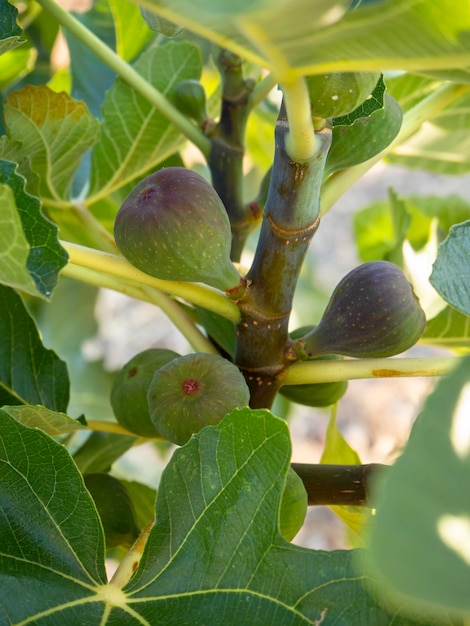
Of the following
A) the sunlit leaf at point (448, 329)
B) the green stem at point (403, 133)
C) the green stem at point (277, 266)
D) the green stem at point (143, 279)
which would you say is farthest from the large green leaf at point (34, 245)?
the sunlit leaf at point (448, 329)

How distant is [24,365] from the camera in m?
0.78

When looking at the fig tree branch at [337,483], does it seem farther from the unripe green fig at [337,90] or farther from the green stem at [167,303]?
the unripe green fig at [337,90]

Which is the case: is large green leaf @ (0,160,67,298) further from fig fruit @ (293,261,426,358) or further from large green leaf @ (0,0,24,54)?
fig fruit @ (293,261,426,358)

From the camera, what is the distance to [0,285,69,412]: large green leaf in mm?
776

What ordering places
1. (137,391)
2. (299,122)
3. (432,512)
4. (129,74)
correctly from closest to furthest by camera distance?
(432,512) < (299,122) < (137,391) < (129,74)

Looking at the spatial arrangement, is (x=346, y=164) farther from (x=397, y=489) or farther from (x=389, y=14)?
(x=397, y=489)

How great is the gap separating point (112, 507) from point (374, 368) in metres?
0.26

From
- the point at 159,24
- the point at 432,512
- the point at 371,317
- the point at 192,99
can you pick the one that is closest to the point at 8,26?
the point at 159,24

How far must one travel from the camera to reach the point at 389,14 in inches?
15.1

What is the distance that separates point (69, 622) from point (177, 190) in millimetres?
298

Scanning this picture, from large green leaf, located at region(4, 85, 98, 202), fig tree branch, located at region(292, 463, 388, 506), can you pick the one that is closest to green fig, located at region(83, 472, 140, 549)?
fig tree branch, located at region(292, 463, 388, 506)

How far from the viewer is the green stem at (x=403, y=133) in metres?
0.72

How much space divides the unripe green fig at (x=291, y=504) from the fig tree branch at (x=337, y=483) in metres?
0.06

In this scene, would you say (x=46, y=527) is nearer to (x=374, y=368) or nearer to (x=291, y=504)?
(x=291, y=504)
